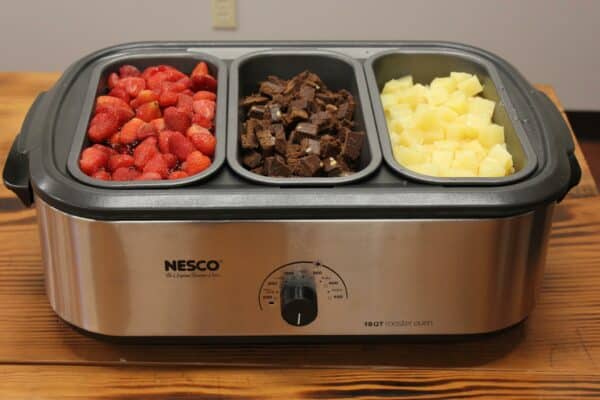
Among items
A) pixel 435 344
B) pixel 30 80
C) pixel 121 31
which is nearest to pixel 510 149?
pixel 435 344

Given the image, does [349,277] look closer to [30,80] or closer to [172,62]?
[172,62]

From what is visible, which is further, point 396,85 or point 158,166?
point 396,85

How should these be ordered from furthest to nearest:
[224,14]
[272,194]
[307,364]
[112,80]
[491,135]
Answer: [224,14], [112,80], [491,135], [307,364], [272,194]

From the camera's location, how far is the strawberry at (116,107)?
1.16 m

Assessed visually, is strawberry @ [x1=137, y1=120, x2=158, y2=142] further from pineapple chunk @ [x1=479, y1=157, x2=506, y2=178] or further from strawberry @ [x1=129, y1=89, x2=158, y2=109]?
pineapple chunk @ [x1=479, y1=157, x2=506, y2=178]

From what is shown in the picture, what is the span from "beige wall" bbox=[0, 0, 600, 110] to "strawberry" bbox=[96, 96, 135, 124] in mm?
1483

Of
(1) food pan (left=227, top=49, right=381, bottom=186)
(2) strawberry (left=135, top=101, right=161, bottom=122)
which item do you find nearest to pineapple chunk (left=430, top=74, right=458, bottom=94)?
(1) food pan (left=227, top=49, right=381, bottom=186)

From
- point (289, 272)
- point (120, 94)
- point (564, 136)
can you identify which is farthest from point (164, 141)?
point (564, 136)

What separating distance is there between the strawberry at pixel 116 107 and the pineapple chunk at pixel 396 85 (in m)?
0.40

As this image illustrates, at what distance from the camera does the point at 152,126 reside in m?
1.15

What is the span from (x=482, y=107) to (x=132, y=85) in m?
0.51

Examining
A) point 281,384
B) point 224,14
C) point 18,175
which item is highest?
point 18,175

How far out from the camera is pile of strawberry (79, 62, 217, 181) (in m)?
1.07

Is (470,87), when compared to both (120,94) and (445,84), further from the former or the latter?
(120,94)
